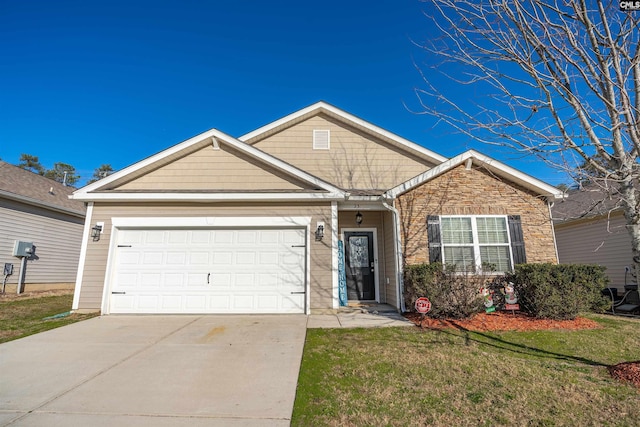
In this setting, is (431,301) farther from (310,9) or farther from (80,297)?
(310,9)

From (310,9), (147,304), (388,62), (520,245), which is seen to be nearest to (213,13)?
(310,9)

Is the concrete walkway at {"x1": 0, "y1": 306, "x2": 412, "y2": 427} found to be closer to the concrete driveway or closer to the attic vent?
the concrete driveway

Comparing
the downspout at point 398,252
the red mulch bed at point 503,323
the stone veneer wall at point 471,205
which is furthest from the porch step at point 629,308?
the downspout at point 398,252

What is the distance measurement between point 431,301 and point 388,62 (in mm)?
5855

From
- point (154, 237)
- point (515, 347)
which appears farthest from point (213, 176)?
point (515, 347)

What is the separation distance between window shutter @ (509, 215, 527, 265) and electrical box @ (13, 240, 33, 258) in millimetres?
16750

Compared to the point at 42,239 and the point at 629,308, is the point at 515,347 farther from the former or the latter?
the point at 42,239

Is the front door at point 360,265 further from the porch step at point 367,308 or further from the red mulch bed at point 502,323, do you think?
the red mulch bed at point 502,323

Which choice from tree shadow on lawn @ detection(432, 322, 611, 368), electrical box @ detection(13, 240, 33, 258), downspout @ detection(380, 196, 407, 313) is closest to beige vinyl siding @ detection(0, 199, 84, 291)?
electrical box @ detection(13, 240, 33, 258)

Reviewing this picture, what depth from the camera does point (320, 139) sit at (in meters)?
11.4

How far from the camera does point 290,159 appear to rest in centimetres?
1114

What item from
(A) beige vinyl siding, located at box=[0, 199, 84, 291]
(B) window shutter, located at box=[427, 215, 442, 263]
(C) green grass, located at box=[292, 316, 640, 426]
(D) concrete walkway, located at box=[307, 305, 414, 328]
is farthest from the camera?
(A) beige vinyl siding, located at box=[0, 199, 84, 291]

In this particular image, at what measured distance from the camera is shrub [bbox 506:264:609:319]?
22.8ft

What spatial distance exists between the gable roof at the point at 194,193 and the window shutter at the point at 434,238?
2593 mm
